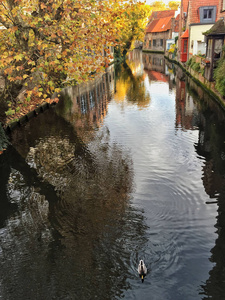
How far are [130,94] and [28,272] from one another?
2073cm

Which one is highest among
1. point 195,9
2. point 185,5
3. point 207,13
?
point 185,5

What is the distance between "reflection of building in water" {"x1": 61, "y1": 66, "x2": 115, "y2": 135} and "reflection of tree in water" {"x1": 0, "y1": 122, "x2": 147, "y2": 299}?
628cm

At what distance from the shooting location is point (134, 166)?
1070 centimetres

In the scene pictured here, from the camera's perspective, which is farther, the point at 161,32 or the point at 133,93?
the point at 161,32

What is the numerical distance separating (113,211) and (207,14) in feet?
123

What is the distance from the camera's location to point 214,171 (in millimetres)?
10172

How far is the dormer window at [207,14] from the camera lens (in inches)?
1448

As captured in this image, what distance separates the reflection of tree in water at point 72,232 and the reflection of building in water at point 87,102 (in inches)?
247

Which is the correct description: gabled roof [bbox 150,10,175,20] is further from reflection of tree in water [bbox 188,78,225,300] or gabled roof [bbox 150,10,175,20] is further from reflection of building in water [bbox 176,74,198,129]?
reflection of tree in water [bbox 188,78,225,300]

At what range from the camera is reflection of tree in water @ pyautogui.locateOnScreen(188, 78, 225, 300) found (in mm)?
5613

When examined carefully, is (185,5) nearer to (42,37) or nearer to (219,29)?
(219,29)

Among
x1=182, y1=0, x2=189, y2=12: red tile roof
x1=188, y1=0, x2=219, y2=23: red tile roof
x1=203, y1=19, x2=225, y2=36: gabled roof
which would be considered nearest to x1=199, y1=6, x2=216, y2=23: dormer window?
x1=188, y1=0, x2=219, y2=23: red tile roof

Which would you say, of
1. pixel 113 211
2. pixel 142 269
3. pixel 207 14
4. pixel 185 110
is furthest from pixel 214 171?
pixel 207 14

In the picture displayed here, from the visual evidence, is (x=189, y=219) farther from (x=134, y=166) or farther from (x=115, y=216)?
(x=134, y=166)
